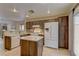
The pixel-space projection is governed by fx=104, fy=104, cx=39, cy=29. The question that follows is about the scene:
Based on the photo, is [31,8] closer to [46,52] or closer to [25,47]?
[25,47]

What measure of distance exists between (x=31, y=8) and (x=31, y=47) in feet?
3.01

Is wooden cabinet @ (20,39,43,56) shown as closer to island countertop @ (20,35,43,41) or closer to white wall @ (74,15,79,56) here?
island countertop @ (20,35,43,41)

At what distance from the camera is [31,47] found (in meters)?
2.50

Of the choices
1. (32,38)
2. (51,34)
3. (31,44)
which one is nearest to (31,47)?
(31,44)

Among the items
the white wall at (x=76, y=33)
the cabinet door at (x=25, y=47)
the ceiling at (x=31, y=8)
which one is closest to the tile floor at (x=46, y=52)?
the cabinet door at (x=25, y=47)

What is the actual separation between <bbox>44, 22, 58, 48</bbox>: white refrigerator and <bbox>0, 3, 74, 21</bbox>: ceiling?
0.88 ft

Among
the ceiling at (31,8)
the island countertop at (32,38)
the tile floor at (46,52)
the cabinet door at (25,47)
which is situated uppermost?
the ceiling at (31,8)

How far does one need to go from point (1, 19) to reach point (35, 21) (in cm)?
76

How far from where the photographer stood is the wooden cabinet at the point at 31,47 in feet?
7.86

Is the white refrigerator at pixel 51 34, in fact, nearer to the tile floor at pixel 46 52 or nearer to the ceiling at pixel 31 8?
the tile floor at pixel 46 52

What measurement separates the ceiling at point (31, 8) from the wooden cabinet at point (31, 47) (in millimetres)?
589

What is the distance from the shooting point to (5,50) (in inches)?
93.2

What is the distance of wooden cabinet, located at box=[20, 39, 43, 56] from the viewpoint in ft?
7.86

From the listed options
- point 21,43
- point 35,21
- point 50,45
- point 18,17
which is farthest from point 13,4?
point 50,45
